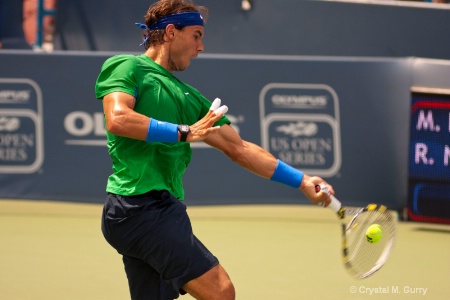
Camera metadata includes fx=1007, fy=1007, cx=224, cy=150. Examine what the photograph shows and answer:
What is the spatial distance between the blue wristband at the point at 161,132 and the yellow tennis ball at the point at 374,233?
1.35m

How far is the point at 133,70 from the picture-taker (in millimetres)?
4543

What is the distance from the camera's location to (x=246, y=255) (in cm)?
849

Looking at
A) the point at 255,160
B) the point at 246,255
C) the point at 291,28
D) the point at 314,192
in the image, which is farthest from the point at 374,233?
the point at 291,28

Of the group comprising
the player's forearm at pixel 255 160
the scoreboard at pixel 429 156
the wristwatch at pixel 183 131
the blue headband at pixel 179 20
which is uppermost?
the blue headband at pixel 179 20

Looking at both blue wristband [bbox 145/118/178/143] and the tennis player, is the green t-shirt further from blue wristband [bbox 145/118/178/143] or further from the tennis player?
blue wristband [bbox 145/118/178/143]

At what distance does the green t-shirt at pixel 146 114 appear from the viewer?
4531 mm

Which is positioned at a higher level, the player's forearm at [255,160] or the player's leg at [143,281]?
the player's forearm at [255,160]

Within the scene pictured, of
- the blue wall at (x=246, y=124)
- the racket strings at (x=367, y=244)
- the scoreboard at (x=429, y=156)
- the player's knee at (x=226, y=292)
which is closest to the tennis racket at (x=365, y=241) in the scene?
the racket strings at (x=367, y=244)

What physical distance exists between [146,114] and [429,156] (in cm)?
576

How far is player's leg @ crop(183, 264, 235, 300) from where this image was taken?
445cm

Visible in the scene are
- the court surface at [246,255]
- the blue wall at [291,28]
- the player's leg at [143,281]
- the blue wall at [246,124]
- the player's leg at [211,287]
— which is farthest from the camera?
the blue wall at [291,28]

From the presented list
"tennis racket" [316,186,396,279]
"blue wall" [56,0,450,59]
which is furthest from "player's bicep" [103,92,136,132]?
"blue wall" [56,0,450,59]

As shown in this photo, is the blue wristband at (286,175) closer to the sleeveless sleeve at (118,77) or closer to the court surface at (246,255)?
the sleeveless sleeve at (118,77)

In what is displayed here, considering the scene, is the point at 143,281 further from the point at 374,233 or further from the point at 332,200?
the point at 374,233
